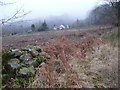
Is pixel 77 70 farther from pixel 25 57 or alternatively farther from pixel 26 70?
pixel 25 57

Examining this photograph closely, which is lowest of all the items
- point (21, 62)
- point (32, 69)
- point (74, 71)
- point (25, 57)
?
point (74, 71)

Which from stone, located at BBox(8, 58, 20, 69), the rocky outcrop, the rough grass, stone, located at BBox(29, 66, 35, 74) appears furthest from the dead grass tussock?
stone, located at BBox(8, 58, 20, 69)

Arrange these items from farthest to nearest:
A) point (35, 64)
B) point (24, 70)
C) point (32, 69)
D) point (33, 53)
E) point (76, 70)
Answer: point (33, 53) → point (35, 64) → point (76, 70) → point (32, 69) → point (24, 70)

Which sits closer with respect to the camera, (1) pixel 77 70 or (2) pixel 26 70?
(2) pixel 26 70

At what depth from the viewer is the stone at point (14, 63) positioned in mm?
3571

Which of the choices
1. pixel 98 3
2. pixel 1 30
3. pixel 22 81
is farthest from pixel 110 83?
pixel 98 3

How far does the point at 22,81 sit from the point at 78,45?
356cm

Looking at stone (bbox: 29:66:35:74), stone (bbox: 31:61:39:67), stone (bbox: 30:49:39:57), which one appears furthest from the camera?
stone (bbox: 30:49:39:57)

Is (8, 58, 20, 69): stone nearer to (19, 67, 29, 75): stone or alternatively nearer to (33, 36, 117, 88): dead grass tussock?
(19, 67, 29, 75): stone

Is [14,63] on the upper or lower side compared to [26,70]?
upper

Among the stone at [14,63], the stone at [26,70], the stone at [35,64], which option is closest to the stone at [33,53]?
the stone at [35,64]

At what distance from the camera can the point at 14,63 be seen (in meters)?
3.67

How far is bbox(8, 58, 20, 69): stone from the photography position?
3571 millimetres

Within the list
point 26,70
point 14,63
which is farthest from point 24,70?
point 14,63
